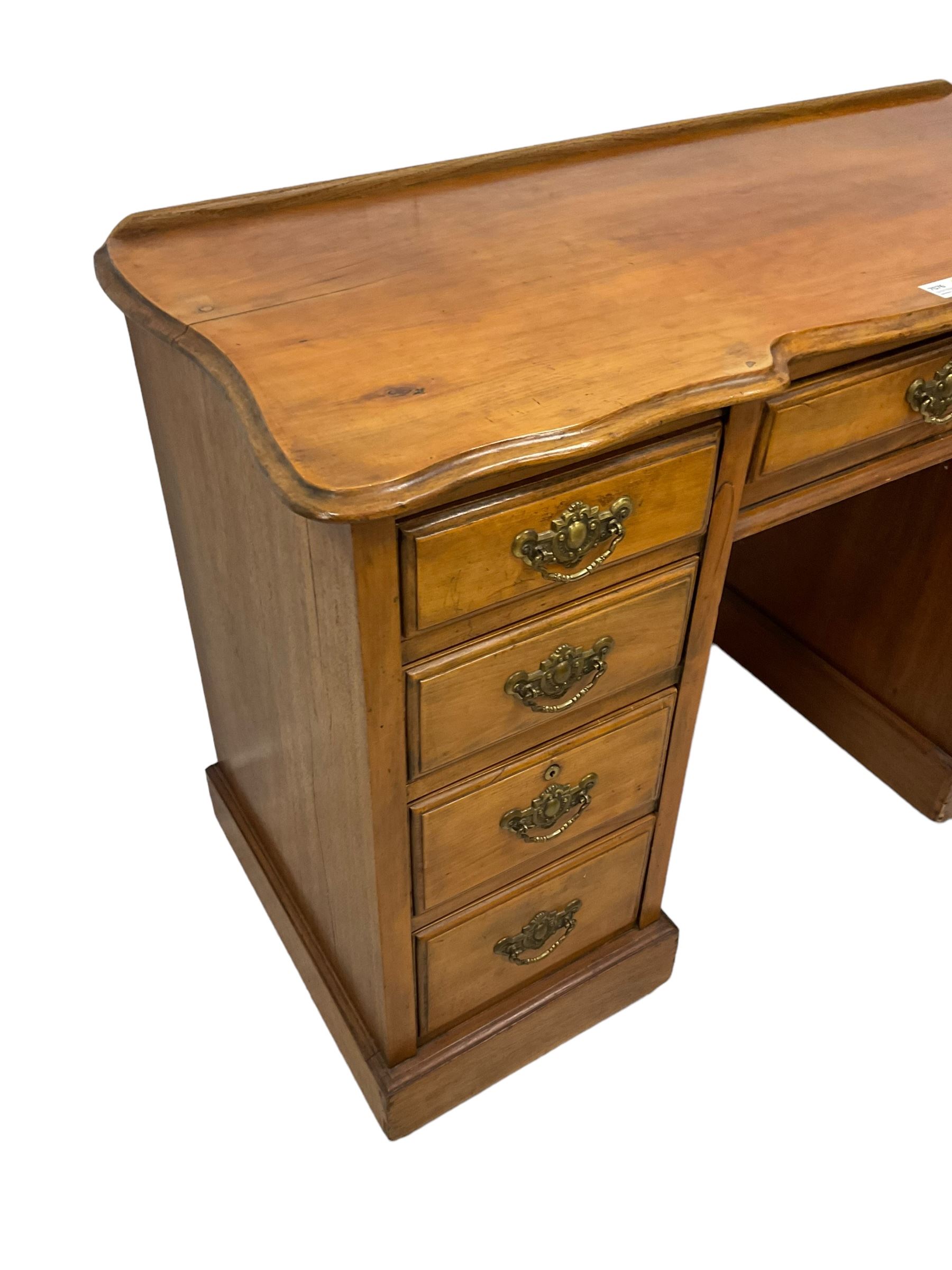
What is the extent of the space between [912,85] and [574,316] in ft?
3.87

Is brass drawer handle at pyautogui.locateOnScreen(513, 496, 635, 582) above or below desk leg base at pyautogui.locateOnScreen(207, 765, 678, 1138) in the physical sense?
above

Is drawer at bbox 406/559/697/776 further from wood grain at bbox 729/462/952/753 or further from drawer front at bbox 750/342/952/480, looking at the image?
wood grain at bbox 729/462/952/753

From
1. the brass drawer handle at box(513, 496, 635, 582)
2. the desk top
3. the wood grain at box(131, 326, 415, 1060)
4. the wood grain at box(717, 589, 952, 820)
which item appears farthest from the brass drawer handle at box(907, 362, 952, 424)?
the wood grain at box(717, 589, 952, 820)

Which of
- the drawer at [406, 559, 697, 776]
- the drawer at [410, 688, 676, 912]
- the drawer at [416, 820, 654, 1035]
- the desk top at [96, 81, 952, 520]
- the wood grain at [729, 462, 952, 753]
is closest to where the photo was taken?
the desk top at [96, 81, 952, 520]

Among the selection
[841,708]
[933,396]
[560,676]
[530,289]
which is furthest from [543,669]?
[841,708]

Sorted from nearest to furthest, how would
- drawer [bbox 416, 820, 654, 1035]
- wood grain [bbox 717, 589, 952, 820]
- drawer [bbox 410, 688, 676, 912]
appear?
drawer [bbox 410, 688, 676, 912] < drawer [bbox 416, 820, 654, 1035] < wood grain [bbox 717, 589, 952, 820]

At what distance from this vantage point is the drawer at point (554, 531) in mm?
1105

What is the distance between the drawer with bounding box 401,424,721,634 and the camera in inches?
43.5

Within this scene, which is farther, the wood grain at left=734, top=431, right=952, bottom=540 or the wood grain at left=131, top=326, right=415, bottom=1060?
the wood grain at left=734, top=431, right=952, bottom=540

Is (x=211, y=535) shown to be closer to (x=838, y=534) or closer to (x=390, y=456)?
(x=390, y=456)

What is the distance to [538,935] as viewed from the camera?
163cm

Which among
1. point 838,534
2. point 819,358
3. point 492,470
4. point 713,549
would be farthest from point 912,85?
point 492,470

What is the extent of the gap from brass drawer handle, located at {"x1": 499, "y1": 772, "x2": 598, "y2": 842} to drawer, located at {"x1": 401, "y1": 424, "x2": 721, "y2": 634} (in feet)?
1.05

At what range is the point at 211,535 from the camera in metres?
1.52
